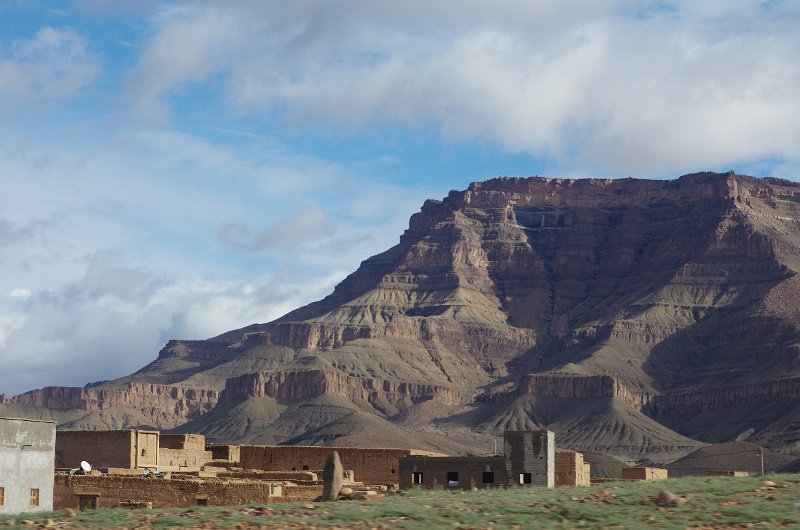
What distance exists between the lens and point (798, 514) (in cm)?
3067

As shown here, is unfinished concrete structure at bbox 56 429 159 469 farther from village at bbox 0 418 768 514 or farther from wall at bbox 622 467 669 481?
wall at bbox 622 467 669 481

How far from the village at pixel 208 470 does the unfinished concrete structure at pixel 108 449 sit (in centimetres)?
4

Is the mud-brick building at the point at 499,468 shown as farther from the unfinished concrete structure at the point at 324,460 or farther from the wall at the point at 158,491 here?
the wall at the point at 158,491

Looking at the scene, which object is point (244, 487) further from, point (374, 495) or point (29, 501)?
point (374, 495)

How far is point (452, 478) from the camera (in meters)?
61.5

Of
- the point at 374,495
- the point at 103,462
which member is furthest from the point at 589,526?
the point at 103,462

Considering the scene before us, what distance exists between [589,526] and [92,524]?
9.62 m

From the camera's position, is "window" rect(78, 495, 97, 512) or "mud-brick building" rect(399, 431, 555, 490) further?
"mud-brick building" rect(399, 431, 555, 490)

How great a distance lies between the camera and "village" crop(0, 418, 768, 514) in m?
40.2

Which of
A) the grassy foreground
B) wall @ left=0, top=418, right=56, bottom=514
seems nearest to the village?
wall @ left=0, top=418, right=56, bottom=514

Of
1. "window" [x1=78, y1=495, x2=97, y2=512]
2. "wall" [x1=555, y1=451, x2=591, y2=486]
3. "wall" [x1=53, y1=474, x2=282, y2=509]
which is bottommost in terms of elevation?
"window" [x1=78, y1=495, x2=97, y2=512]

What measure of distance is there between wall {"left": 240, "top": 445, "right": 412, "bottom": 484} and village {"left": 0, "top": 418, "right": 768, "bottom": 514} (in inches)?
1.9

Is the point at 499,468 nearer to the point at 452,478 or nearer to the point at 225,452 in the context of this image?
the point at 452,478

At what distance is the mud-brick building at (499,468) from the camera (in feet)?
190
